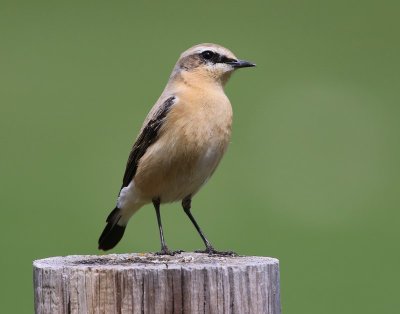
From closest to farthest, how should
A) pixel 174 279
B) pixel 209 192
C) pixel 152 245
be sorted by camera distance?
pixel 174 279
pixel 152 245
pixel 209 192

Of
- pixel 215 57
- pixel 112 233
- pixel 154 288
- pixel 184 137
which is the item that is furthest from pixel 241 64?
pixel 154 288

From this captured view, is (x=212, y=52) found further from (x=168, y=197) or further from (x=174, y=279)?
(x=174, y=279)

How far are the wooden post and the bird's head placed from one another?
101 inches

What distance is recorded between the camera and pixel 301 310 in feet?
34.1

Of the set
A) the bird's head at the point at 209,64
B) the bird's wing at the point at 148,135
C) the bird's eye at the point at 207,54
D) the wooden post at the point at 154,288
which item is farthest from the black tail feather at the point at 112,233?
the wooden post at the point at 154,288

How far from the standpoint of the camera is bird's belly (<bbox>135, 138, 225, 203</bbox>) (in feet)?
23.7

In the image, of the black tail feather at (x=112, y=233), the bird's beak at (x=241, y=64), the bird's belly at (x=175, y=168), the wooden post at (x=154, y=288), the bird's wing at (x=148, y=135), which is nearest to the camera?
the wooden post at (x=154, y=288)

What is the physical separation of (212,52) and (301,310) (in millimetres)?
3476

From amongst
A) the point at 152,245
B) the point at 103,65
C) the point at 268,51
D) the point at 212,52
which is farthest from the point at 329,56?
the point at 212,52

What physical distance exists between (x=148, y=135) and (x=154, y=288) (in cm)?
235

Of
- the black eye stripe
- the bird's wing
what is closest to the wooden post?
the bird's wing

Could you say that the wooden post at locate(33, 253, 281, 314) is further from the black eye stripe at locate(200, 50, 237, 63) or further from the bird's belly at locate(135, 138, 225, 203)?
the black eye stripe at locate(200, 50, 237, 63)

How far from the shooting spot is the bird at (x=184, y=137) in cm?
723

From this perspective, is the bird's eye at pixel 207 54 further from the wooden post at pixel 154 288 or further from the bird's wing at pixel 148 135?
the wooden post at pixel 154 288
